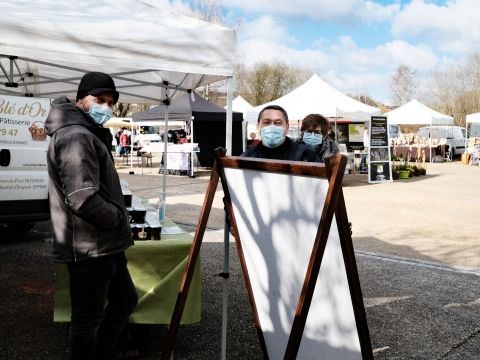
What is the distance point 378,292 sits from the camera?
5.25 metres

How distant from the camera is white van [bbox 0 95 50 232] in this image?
636 cm

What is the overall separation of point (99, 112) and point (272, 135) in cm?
127

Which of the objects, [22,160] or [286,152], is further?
[22,160]

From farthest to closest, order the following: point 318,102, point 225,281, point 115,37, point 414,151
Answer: point 414,151 < point 318,102 < point 115,37 < point 225,281

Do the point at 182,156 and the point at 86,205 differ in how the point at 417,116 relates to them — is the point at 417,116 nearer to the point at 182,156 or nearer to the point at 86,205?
the point at 182,156

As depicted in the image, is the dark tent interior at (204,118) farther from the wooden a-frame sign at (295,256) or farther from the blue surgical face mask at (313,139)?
the wooden a-frame sign at (295,256)

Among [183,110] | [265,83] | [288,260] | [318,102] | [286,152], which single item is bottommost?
[288,260]

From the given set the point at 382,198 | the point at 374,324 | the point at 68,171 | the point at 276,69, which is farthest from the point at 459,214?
the point at 276,69

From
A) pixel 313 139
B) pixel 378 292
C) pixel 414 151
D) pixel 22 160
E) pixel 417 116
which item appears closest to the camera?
pixel 378 292

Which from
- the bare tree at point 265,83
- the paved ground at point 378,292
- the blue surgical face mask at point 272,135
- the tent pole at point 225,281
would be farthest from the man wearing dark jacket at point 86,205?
the bare tree at point 265,83

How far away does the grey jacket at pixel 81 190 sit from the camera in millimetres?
2529

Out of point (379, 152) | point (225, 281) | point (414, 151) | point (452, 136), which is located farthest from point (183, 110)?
point (452, 136)

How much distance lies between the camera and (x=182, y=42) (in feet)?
13.2

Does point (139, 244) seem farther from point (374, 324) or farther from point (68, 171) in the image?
point (374, 324)
